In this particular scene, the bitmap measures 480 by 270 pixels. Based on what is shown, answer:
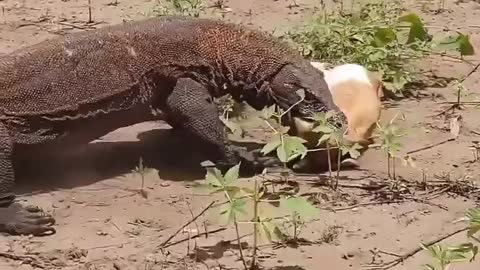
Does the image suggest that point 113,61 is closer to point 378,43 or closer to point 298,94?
point 298,94

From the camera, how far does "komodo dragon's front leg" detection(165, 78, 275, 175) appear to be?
4.49 metres

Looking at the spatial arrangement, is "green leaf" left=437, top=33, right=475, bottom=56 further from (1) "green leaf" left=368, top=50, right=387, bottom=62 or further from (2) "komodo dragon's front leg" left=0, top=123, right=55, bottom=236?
(2) "komodo dragon's front leg" left=0, top=123, right=55, bottom=236

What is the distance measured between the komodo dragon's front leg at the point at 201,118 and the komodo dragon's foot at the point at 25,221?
848mm

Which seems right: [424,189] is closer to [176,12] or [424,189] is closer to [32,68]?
[32,68]

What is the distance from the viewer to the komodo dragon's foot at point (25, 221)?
3.87 meters

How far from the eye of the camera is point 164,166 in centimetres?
467

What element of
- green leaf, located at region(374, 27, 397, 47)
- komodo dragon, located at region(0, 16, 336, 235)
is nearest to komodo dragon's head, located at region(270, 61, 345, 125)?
komodo dragon, located at region(0, 16, 336, 235)

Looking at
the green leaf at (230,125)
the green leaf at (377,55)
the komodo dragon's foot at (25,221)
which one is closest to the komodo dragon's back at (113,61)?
the green leaf at (230,125)

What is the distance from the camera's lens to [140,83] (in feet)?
14.6

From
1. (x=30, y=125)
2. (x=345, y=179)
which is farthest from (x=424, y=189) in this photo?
(x=30, y=125)

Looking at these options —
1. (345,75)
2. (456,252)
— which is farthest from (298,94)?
(456,252)

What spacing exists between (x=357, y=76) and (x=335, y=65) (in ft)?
1.81

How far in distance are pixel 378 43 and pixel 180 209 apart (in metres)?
2.19

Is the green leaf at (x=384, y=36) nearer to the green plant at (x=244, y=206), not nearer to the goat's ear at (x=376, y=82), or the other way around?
the goat's ear at (x=376, y=82)
